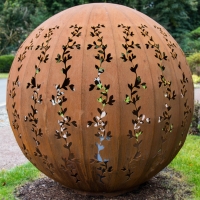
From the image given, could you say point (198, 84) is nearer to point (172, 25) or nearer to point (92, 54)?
point (172, 25)

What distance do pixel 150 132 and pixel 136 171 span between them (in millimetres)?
484

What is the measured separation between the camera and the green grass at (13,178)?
4090 mm

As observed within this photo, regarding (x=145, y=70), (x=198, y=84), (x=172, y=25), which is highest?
(x=145, y=70)

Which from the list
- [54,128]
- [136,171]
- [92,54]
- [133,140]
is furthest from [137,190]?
[92,54]

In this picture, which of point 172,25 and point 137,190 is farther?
point 172,25

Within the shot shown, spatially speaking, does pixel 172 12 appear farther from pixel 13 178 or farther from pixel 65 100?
pixel 65 100

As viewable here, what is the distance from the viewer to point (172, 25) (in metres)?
30.0

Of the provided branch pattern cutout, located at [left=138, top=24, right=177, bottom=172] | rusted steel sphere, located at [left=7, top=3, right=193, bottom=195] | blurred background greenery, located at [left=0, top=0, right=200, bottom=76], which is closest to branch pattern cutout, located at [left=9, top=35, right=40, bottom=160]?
rusted steel sphere, located at [left=7, top=3, right=193, bottom=195]

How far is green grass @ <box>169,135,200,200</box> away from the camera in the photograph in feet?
14.1

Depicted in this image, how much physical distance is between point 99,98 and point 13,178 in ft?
7.60

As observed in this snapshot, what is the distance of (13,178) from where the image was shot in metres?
4.58

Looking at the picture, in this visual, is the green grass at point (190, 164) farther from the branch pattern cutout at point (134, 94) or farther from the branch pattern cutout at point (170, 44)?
the branch pattern cutout at point (170, 44)

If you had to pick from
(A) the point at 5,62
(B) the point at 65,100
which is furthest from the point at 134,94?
(A) the point at 5,62

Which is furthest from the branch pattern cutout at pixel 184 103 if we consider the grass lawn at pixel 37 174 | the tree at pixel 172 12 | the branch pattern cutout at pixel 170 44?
the tree at pixel 172 12
